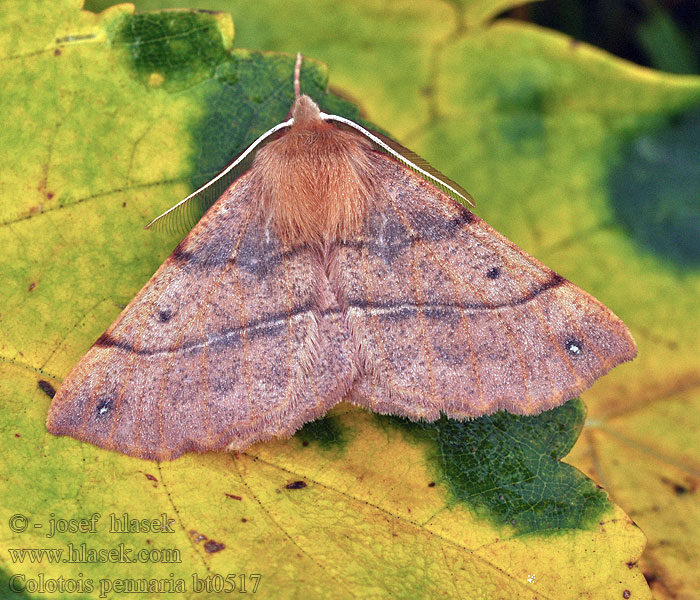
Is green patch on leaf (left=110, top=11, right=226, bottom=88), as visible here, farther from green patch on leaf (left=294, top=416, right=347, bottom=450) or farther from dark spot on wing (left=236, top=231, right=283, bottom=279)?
green patch on leaf (left=294, top=416, right=347, bottom=450)

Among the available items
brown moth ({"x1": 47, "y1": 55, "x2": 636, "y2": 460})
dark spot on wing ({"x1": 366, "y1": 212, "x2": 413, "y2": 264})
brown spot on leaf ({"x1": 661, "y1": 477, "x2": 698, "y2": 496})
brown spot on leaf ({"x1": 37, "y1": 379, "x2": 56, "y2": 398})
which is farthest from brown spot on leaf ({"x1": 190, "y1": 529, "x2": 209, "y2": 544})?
brown spot on leaf ({"x1": 661, "y1": 477, "x2": 698, "y2": 496})

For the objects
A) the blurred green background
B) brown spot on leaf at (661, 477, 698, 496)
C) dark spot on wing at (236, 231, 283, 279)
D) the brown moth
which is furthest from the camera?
the blurred green background

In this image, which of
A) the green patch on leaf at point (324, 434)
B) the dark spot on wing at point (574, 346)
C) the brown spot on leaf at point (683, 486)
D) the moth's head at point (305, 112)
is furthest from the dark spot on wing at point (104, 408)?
the brown spot on leaf at point (683, 486)

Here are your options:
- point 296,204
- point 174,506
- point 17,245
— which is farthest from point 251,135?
point 174,506

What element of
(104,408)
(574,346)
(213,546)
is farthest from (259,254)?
(574,346)

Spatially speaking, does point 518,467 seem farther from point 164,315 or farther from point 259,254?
point 164,315
